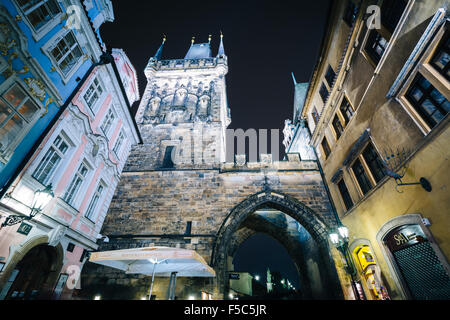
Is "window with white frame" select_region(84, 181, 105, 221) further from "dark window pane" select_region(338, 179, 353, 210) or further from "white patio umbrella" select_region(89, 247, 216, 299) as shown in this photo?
"dark window pane" select_region(338, 179, 353, 210)

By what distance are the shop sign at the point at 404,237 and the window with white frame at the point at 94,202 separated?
11.2 metres

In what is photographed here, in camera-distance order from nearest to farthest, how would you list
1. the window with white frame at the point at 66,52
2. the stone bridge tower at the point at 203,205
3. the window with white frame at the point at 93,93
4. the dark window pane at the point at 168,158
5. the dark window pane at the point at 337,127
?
1. the window with white frame at the point at 66,52
2. the window with white frame at the point at 93,93
3. the stone bridge tower at the point at 203,205
4. the dark window pane at the point at 337,127
5. the dark window pane at the point at 168,158

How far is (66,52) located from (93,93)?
5.66 ft

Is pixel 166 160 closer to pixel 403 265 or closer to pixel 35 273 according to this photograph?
pixel 35 273

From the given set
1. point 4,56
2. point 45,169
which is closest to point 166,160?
point 45,169

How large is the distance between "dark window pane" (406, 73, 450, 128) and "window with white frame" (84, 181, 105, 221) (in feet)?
38.6

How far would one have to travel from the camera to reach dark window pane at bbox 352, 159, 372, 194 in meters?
8.22

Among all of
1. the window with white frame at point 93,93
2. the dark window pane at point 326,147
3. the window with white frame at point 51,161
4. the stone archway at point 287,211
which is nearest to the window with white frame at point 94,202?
the window with white frame at point 51,161

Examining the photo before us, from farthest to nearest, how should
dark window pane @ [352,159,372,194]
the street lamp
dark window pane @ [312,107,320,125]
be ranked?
dark window pane @ [312,107,320,125]
dark window pane @ [352,159,372,194]
the street lamp

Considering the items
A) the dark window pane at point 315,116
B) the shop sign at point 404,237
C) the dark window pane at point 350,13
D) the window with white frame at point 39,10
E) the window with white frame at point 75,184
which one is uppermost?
the dark window pane at point 350,13

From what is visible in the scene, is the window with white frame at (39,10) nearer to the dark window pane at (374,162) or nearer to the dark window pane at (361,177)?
the dark window pane at (374,162)

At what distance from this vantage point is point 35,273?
648cm

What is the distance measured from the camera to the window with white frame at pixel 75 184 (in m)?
7.26

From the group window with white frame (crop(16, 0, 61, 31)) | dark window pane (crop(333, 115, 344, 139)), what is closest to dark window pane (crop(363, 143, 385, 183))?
dark window pane (crop(333, 115, 344, 139))
